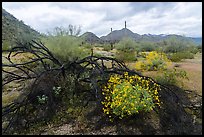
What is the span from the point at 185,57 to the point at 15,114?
478 inches

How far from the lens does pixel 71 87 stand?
7652 mm

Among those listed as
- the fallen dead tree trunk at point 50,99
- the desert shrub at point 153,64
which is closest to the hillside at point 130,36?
the desert shrub at point 153,64

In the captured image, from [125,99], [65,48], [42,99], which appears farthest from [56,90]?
[65,48]

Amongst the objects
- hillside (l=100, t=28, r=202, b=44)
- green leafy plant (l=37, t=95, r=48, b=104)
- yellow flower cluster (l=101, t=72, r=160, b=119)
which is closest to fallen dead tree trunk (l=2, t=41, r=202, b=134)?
green leafy plant (l=37, t=95, r=48, b=104)

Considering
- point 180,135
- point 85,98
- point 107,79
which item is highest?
point 107,79

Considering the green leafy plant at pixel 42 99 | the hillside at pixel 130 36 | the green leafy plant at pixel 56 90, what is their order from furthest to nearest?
1. the hillside at pixel 130 36
2. the green leafy plant at pixel 56 90
3. the green leafy plant at pixel 42 99

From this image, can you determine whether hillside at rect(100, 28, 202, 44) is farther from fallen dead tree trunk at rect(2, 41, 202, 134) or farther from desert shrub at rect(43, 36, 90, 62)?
fallen dead tree trunk at rect(2, 41, 202, 134)

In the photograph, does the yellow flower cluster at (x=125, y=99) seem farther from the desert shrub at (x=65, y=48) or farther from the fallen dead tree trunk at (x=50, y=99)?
the desert shrub at (x=65, y=48)

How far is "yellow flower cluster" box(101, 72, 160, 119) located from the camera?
6.04 m

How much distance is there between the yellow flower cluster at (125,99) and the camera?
6.04 m

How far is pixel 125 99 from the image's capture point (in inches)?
239

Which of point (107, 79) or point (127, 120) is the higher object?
point (107, 79)

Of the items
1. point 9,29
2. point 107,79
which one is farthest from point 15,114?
point 9,29

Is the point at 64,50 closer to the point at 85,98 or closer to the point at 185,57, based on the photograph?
the point at 85,98
